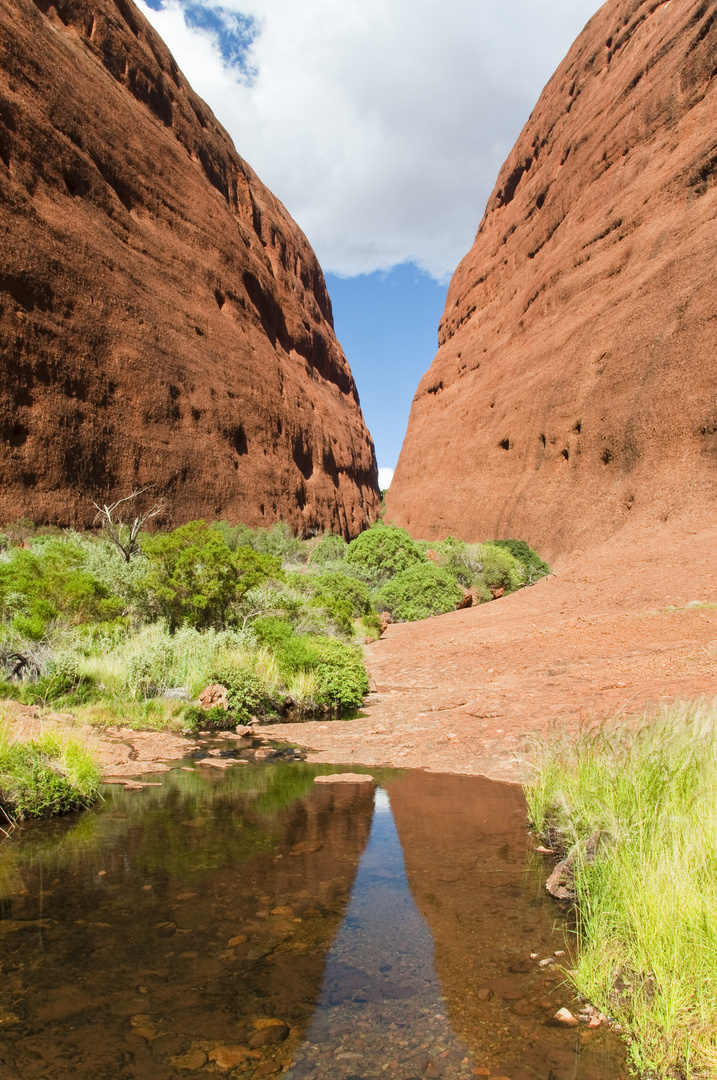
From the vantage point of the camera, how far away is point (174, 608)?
11266 mm

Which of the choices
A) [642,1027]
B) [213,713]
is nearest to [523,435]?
[213,713]

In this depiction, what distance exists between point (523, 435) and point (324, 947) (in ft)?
106

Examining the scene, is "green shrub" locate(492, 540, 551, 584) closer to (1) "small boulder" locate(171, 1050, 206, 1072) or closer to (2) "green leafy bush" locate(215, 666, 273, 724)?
(2) "green leafy bush" locate(215, 666, 273, 724)

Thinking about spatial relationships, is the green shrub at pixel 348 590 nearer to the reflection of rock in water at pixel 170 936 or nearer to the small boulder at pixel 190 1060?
the reflection of rock in water at pixel 170 936

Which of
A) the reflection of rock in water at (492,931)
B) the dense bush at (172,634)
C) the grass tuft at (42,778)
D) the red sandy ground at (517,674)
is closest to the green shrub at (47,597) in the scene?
the dense bush at (172,634)

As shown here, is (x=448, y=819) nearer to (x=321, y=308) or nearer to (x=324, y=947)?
(x=324, y=947)

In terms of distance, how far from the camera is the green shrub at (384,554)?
963 inches

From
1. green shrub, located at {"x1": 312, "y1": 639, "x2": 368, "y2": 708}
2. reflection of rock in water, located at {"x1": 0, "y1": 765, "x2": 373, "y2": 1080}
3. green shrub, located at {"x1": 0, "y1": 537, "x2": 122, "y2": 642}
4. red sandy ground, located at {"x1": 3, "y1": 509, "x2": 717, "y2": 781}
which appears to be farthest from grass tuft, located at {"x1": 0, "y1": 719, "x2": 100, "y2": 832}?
green shrub, located at {"x1": 312, "y1": 639, "x2": 368, "y2": 708}

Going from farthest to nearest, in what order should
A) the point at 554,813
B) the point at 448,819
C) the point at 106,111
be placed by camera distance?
the point at 106,111 → the point at 448,819 → the point at 554,813

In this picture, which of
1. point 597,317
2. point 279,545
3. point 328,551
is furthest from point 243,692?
point 597,317

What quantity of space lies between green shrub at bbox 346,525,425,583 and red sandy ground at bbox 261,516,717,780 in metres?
5.79

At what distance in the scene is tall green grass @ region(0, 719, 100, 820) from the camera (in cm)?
503

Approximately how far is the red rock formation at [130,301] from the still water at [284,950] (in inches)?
729

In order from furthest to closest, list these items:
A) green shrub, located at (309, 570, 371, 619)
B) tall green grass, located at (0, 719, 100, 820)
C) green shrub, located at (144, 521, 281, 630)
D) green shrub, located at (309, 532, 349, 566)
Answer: green shrub, located at (309, 532, 349, 566) → green shrub, located at (309, 570, 371, 619) → green shrub, located at (144, 521, 281, 630) → tall green grass, located at (0, 719, 100, 820)
